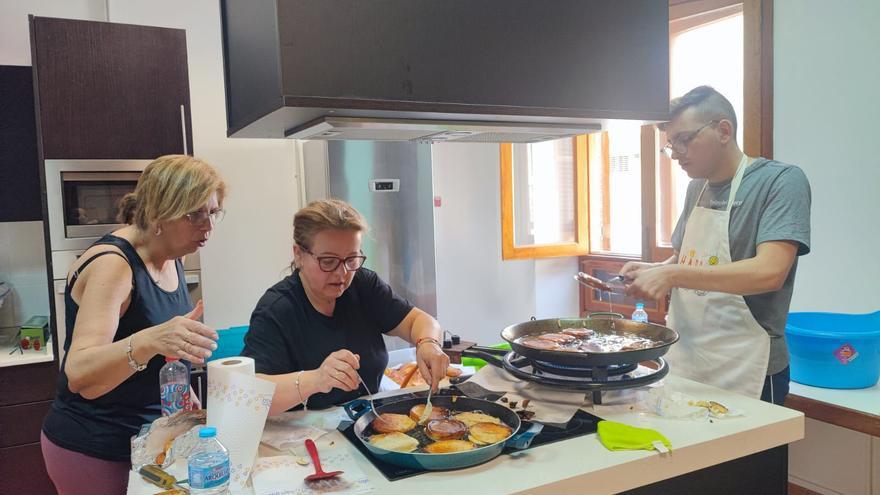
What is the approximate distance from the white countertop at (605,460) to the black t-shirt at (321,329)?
0.33 meters

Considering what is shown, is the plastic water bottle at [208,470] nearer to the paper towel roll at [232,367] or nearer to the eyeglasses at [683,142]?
the paper towel roll at [232,367]

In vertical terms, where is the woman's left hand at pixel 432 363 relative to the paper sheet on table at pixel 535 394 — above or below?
above

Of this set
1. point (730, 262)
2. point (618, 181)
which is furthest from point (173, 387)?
point (618, 181)

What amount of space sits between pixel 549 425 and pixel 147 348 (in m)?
0.98

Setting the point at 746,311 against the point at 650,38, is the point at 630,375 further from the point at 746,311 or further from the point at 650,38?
the point at 650,38

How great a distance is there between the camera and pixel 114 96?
109 inches

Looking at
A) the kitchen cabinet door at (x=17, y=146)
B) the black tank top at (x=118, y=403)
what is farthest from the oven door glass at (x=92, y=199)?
the black tank top at (x=118, y=403)

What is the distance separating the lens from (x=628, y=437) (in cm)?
139

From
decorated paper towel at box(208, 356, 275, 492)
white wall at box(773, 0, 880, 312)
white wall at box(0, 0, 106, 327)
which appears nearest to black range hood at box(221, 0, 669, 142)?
decorated paper towel at box(208, 356, 275, 492)

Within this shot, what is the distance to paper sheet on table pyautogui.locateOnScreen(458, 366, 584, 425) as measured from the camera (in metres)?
1.53

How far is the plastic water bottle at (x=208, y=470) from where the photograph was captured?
1122 mm

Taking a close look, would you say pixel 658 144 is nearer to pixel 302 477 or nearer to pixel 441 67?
pixel 441 67

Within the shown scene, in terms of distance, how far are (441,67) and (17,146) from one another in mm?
2564

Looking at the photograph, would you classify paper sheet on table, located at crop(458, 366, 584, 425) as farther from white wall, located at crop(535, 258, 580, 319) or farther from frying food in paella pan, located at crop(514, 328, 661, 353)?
white wall, located at crop(535, 258, 580, 319)
